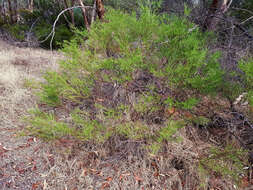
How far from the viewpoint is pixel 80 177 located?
1.99 meters

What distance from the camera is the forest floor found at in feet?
6.42

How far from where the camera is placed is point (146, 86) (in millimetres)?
2152

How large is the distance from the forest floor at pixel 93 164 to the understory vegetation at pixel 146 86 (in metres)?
0.13

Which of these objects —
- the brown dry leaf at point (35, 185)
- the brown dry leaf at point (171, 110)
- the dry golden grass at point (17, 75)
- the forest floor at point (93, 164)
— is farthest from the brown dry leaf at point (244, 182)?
Result: the dry golden grass at point (17, 75)

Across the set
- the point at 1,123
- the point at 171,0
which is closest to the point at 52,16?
the point at 171,0

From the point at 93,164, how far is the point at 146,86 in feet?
3.82

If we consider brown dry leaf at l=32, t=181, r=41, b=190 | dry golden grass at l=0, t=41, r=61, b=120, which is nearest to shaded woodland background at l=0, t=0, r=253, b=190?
brown dry leaf at l=32, t=181, r=41, b=190

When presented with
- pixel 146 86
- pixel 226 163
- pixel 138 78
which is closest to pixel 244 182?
pixel 226 163

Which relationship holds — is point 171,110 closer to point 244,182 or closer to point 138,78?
point 138,78

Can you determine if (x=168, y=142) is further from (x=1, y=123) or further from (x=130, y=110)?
(x=1, y=123)

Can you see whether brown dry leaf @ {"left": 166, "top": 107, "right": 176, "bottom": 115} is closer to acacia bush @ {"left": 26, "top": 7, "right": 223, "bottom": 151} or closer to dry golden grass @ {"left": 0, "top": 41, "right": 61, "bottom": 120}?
acacia bush @ {"left": 26, "top": 7, "right": 223, "bottom": 151}

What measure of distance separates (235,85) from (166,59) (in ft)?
3.18

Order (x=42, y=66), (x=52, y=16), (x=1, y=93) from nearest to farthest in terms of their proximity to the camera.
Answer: (x=1, y=93), (x=42, y=66), (x=52, y=16)

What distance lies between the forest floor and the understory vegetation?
13 centimetres
